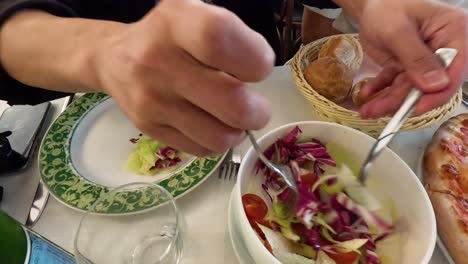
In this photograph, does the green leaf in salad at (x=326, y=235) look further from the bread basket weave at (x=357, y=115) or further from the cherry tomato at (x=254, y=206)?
the bread basket weave at (x=357, y=115)

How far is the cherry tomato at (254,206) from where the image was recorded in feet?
1.69

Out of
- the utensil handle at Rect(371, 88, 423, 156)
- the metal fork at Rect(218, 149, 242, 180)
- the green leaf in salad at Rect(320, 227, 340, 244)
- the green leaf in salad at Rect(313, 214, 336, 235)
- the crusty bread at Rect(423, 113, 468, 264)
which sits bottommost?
the metal fork at Rect(218, 149, 242, 180)

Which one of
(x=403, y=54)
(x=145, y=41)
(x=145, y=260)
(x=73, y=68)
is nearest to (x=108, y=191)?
(x=145, y=260)

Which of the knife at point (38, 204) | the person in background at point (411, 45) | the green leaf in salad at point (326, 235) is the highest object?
the person in background at point (411, 45)

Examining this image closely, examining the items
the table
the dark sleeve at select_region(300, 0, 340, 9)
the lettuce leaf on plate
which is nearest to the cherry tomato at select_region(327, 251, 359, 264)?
the table

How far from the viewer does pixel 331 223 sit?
51cm

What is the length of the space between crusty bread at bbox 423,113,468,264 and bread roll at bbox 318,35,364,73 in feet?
0.57

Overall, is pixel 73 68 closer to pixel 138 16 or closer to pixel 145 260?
pixel 145 260

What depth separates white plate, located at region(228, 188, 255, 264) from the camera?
1.67 feet

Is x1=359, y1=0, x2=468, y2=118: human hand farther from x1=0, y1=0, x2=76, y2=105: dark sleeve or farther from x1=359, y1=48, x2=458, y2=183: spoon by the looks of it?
x1=0, y1=0, x2=76, y2=105: dark sleeve

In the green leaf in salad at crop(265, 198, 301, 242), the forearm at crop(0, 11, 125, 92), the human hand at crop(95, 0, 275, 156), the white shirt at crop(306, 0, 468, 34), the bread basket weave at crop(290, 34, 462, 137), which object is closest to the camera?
the human hand at crop(95, 0, 275, 156)

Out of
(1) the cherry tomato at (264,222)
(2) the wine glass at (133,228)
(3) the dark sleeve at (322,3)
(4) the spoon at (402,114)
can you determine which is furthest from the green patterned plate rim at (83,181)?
(3) the dark sleeve at (322,3)

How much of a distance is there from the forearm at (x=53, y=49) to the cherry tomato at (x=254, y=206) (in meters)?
0.22

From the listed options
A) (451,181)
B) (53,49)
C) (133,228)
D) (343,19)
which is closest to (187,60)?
(53,49)
